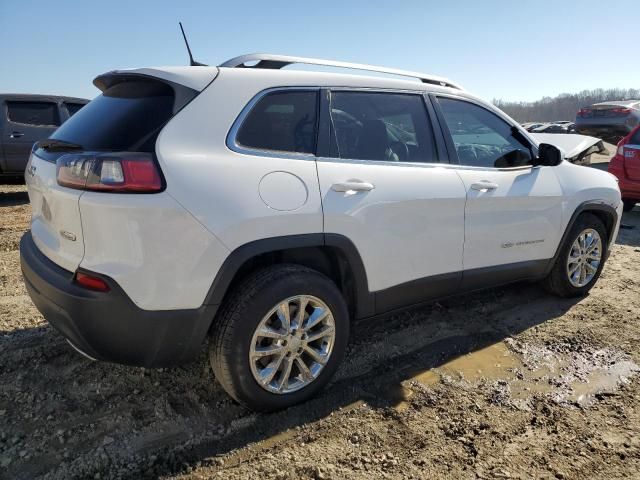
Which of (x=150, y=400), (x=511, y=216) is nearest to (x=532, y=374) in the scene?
(x=511, y=216)

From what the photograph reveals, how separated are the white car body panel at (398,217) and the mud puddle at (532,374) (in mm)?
628

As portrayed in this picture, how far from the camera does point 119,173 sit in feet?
6.73

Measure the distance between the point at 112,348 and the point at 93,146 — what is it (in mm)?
960

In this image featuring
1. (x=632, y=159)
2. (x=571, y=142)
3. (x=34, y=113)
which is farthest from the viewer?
(x=571, y=142)

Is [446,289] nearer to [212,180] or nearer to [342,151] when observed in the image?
[342,151]

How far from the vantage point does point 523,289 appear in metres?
4.48

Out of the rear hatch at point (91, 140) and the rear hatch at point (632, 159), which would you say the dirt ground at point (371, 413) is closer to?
the rear hatch at point (91, 140)

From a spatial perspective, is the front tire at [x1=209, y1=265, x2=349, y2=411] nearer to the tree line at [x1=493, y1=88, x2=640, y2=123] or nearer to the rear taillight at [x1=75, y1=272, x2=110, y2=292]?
the rear taillight at [x1=75, y1=272, x2=110, y2=292]

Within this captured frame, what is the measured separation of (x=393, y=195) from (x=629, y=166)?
6535 mm

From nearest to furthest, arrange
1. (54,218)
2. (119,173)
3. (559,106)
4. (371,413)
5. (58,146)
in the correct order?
(119,173), (54,218), (58,146), (371,413), (559,106)

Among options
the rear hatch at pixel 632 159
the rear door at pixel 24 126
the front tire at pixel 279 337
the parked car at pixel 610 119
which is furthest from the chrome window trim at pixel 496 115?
the parked car at pixel 610 119

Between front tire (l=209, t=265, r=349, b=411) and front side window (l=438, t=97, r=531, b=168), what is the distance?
4.90ft

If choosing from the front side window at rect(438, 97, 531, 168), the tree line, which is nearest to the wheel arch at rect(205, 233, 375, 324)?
the front side window at rect(438, 97, 531, 168)

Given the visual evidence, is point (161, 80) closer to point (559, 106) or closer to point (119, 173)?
point (119, 173)
